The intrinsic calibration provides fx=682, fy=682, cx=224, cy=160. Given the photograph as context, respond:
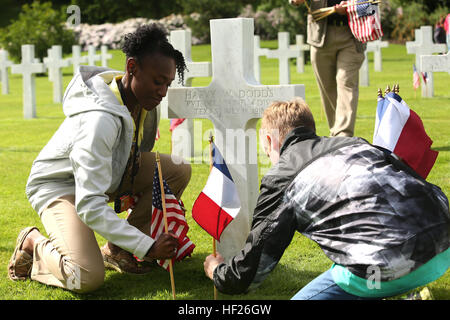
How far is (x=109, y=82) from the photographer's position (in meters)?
4.07

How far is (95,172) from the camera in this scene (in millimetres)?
3561

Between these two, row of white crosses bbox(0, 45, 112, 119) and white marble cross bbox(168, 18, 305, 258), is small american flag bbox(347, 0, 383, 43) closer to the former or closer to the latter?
white marble cross bbox(168, 18, 305, 258)

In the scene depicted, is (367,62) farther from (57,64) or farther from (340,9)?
(340,9)

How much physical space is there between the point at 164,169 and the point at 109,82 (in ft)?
2.48

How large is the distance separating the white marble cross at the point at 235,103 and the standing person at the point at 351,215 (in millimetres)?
A: 1134

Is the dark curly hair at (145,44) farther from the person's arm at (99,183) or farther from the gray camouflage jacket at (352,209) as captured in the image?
the gray camouflage jacket at (352,209)

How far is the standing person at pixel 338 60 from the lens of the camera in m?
6.98

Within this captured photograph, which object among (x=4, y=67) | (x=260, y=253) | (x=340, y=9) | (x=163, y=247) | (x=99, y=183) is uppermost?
(x=340, y=9)

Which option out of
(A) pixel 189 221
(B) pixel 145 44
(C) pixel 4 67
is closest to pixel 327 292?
(B) pixel 145 44

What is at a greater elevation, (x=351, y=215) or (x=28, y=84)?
(x=28, y=84)

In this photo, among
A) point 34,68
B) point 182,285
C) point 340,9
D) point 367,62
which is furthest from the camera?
point 367,62

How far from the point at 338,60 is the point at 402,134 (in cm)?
362

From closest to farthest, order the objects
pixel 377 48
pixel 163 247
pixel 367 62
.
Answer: pixel 163 247
pixel 367 62
pixel 377 48

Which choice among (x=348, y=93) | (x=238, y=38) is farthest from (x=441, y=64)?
(x=238, y=38)
